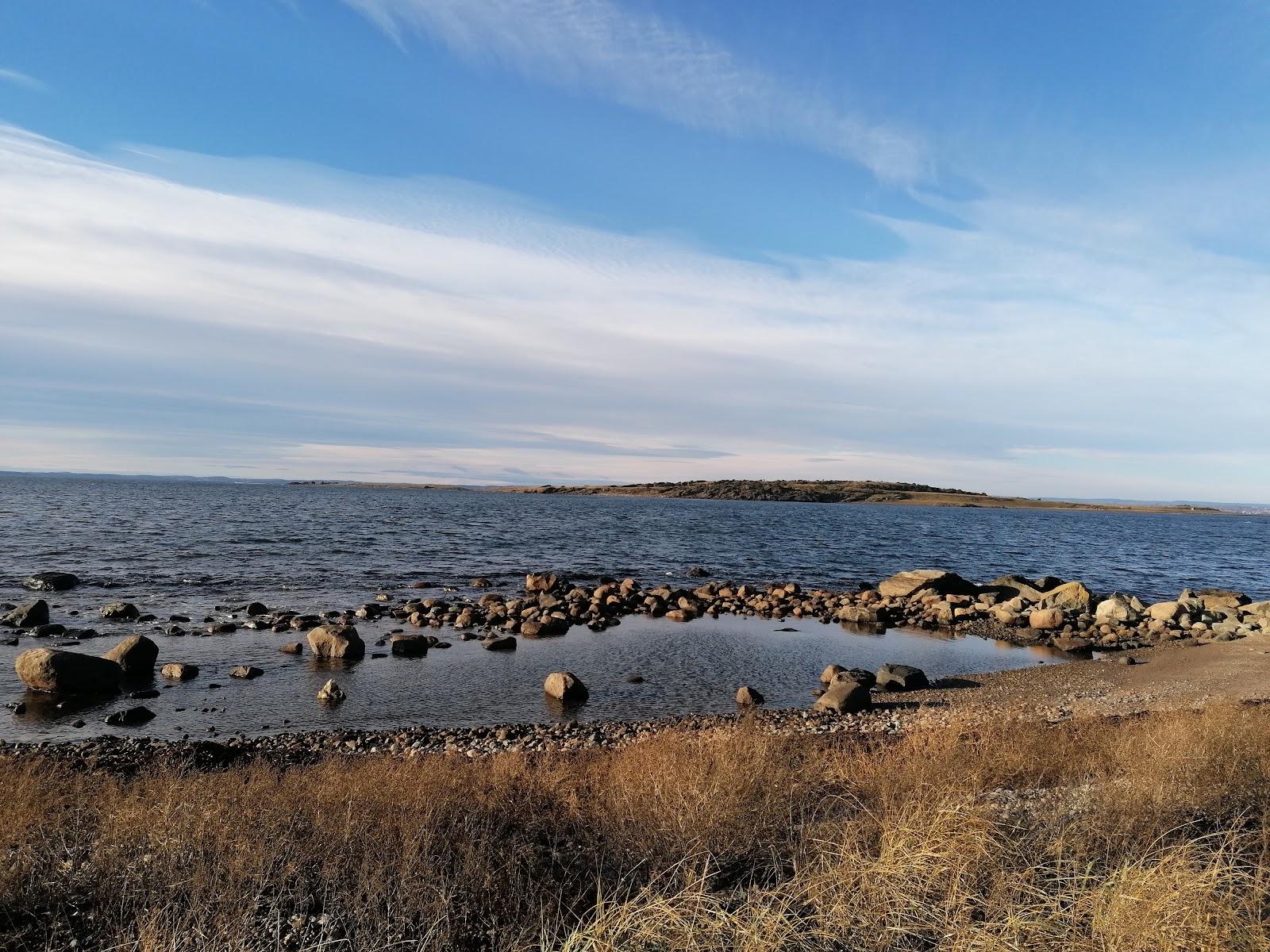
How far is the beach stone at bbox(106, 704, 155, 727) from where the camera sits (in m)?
13.6

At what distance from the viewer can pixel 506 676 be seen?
17922 millimetres

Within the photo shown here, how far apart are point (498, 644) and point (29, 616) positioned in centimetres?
1336

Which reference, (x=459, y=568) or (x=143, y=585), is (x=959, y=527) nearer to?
(x=459, y=568)

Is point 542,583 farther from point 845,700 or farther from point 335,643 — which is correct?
point 845,700

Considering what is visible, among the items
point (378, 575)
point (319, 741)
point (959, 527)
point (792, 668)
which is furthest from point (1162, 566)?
point (319, 741)

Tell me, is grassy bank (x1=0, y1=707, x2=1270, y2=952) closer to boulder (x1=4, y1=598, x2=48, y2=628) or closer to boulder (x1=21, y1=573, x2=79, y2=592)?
boulder (x1=4, y1=598, x2=48, y2=628)

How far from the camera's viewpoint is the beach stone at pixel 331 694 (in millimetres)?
15422

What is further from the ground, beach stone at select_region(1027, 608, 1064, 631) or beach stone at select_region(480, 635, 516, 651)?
beach stone at select_region(1027, 608, 1064, 631)

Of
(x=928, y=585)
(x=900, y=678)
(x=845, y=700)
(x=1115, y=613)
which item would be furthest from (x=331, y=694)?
(x=1115, y=613)

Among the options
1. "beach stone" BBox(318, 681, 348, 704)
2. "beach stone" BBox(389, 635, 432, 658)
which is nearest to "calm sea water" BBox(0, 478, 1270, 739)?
"beach stone" BBox(318, 681, 348, 704)

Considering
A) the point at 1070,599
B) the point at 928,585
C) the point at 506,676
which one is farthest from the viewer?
the point at 928,585

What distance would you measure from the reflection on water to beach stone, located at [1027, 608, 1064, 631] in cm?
286

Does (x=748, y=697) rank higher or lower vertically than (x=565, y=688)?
lower

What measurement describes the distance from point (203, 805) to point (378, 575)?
29534 mm
